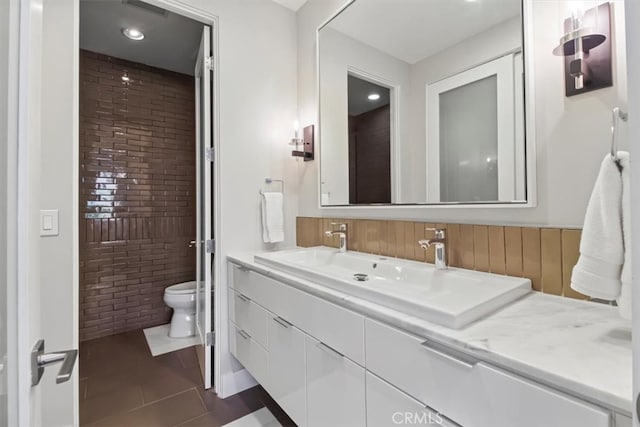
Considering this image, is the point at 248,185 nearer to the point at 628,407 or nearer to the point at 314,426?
the point at 314,426

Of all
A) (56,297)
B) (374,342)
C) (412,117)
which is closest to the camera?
(374,342)

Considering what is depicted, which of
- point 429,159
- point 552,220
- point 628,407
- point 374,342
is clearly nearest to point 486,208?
point 552,220

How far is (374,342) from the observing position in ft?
3.00

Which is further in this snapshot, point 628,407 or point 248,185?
point 248,185

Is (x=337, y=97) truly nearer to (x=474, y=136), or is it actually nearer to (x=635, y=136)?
(x=474, y=136)

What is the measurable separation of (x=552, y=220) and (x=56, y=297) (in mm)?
2113

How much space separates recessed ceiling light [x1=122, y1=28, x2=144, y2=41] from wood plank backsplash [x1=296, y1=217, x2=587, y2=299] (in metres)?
2.36

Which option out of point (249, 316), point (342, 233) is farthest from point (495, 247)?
point (249, 316)

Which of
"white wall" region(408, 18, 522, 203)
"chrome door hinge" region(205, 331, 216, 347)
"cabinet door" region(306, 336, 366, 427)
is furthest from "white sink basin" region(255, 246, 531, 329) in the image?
"chrome door hinge" region(205, 331, 216, 347)

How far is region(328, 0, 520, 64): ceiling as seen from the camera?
1243 millimetres

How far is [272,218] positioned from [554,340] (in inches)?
64.5

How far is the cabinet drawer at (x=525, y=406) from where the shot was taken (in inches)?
21.1

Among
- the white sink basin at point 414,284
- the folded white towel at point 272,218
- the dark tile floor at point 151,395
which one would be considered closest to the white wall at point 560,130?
the white sink basin at point 414,284

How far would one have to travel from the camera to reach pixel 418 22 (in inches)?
58.7
